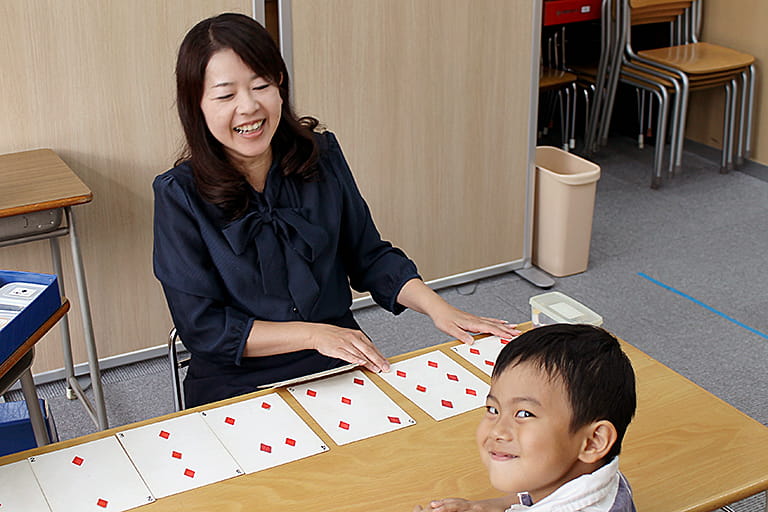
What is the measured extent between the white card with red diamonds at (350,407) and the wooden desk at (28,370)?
45 cm

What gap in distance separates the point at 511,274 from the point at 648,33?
2.27 meters

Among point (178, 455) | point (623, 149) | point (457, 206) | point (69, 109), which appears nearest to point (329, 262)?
point (178, 455)

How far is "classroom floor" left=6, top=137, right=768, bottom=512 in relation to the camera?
2.96 m

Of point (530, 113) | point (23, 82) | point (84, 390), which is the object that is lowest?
point (84, 390)

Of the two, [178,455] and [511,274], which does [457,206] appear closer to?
[511,274]

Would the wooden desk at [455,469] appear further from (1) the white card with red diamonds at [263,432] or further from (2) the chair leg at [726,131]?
(2) the chair leg at [726,131]

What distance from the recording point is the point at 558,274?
3723 millimetres

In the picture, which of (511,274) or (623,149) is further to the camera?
(623,149)

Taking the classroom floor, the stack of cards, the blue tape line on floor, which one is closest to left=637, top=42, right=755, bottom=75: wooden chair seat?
the classroom floor

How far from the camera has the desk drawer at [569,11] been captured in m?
4.57

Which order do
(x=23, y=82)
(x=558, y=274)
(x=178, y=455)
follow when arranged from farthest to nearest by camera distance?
(x=558, y=274) < (x=23, y=82) < (x=178, y=455)

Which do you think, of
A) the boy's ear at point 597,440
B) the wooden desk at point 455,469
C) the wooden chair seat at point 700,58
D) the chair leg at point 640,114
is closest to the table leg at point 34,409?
the wooden desk at point 455,469

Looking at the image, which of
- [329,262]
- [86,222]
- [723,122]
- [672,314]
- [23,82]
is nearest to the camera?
[329,262]

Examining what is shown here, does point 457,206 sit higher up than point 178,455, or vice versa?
point 178,455
